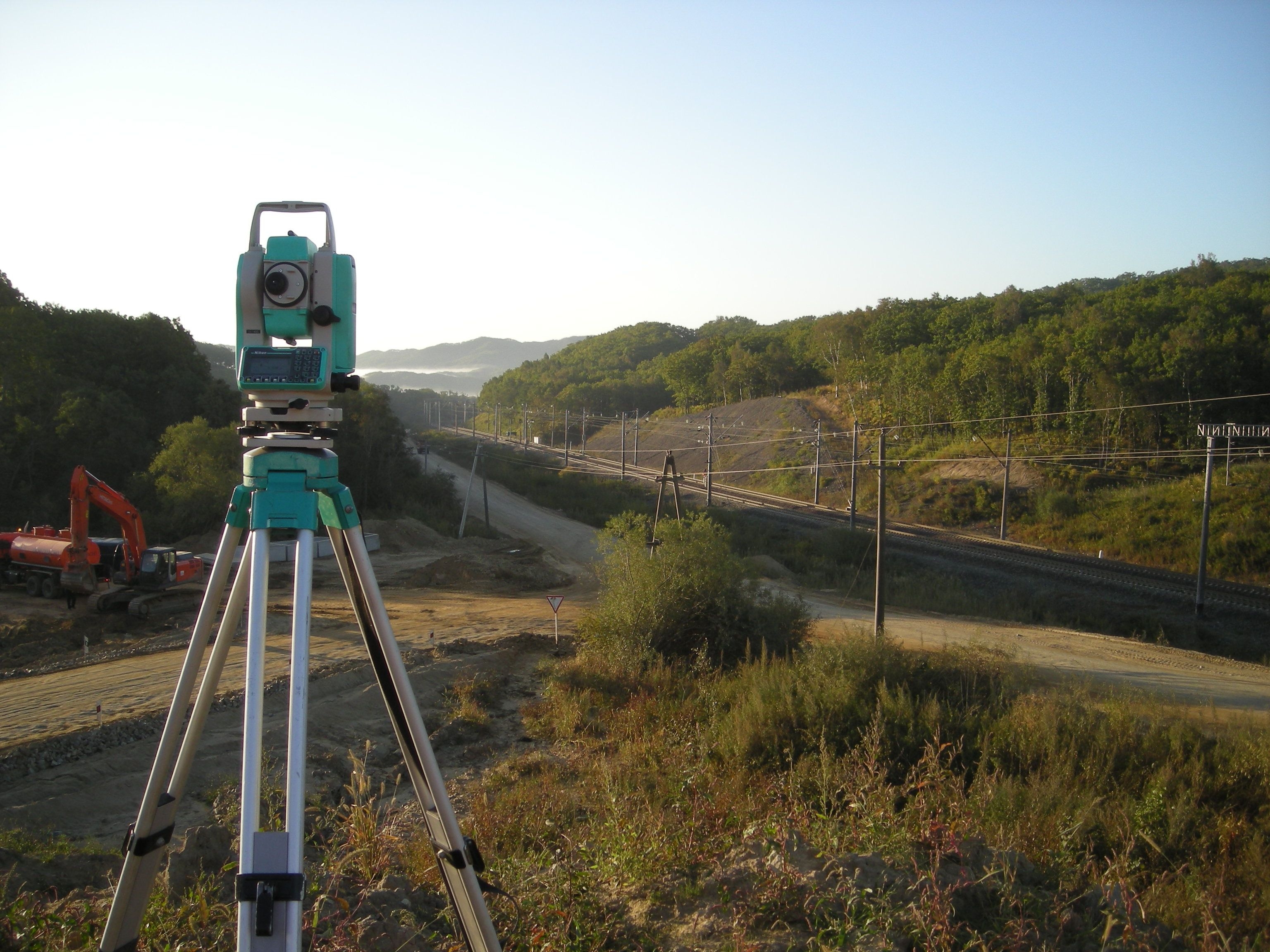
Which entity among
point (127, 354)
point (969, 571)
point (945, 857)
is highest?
point (127, 354)

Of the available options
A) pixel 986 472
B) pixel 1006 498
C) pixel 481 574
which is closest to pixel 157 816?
pixel 481 574

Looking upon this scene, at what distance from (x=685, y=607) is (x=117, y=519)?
47.0ft

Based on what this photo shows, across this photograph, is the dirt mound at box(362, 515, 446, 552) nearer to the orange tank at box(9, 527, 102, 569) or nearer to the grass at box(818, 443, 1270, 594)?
the orange tank at box(9, 527, 102, 569)

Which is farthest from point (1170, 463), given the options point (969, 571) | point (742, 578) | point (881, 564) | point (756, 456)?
point (742, 578)

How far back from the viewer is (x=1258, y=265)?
65812 mm

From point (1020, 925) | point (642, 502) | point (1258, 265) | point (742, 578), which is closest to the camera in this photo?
point (1020, 925)

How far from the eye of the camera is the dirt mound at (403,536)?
29.7 m

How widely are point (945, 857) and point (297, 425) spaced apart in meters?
3.39

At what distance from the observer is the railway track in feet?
85.1

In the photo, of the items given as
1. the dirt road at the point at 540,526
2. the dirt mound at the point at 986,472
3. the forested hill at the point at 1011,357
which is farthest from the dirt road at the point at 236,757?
the forested hill at the point at 1011,357

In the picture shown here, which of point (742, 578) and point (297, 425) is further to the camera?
point (742, 578)

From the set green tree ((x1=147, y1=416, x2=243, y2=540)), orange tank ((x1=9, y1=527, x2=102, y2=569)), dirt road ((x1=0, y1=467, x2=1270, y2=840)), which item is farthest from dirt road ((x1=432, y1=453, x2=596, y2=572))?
orange tank ((x1=9, y1=527, x2=102, y2=569))

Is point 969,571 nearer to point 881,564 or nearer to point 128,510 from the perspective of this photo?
point 881,564

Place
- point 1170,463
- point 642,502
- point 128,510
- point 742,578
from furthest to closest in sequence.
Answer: point 642,502 < point 1170,463 < point 128,510 < point 742,578
